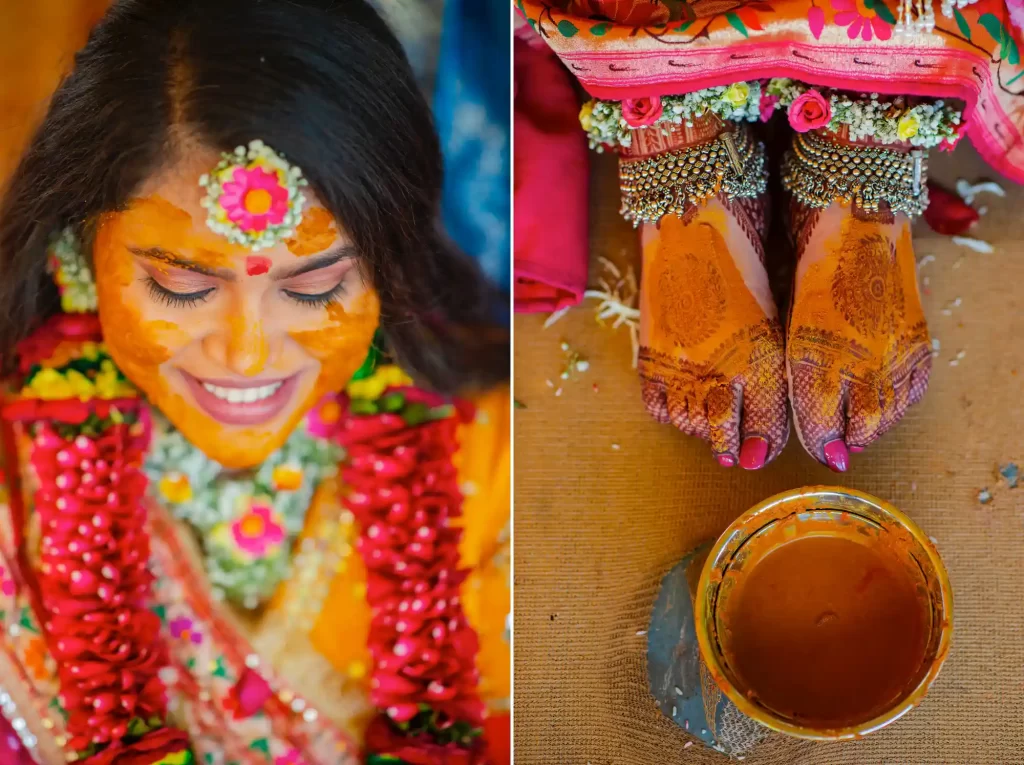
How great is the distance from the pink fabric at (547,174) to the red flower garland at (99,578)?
0.31 metres

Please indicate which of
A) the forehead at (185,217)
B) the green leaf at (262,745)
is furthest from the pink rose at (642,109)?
the green leaf at (262,745)

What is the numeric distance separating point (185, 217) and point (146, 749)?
0.31 metres

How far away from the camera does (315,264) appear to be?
0.54m

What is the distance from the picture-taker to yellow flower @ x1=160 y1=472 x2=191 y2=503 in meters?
0.55

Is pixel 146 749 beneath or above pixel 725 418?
beneath

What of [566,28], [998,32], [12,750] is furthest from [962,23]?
[12,750]

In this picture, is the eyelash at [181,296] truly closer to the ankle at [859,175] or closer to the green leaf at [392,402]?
the green leaf at [392,402]

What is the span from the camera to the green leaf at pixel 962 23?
0.54m

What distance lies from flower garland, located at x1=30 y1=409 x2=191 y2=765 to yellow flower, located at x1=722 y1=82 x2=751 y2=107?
431 mm

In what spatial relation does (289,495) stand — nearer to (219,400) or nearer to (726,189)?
(219,400)

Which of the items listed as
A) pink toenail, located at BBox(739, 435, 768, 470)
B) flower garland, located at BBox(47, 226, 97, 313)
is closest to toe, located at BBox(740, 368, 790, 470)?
pink toenail, located at BBox(739, 435, 768, 470)

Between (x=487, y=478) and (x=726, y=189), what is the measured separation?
0.29 m

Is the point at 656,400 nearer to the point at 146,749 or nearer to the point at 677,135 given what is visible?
the point at 677,135

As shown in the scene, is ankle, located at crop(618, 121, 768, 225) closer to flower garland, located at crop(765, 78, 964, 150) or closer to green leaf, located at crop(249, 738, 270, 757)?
flower garland, located at crop(765, 78, 964, 150)
